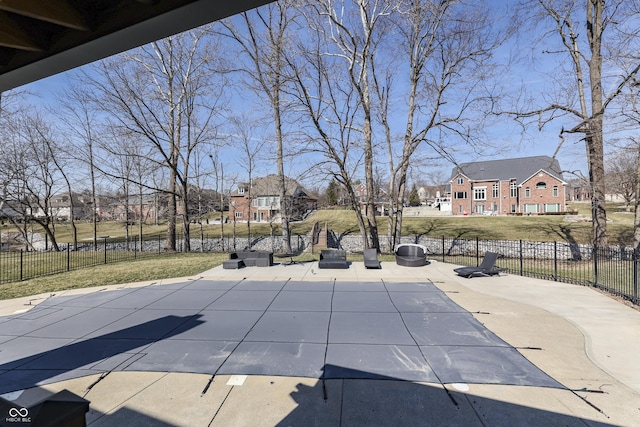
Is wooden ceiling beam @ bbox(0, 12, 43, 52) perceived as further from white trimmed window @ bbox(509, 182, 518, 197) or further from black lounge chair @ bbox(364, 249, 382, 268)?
white trimmed window @ bbox(509, 182, 518, 197)

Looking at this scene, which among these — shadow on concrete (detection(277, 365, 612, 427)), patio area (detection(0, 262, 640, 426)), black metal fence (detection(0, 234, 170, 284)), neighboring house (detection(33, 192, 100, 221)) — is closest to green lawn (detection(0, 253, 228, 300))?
black metal fence (detection(0, 234, 170, 284))

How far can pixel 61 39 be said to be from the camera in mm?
3303

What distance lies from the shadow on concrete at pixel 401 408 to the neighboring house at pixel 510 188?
46.7m

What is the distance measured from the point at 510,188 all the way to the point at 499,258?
1396 inches

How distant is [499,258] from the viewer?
834 inches

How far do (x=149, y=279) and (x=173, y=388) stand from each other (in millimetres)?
8562

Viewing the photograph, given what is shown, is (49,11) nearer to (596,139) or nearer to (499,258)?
(596,139)

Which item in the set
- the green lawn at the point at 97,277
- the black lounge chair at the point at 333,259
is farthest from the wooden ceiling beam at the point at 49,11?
the black lounge chair at the point at 333,259

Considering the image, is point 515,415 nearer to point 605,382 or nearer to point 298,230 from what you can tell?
point 605,382

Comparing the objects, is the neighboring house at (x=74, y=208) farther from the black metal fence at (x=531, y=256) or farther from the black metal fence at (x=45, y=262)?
the black metal fence at (x=531, y=256)

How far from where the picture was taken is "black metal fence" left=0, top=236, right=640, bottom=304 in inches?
442

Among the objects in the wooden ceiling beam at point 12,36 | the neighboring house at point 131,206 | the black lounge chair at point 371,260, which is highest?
the wooden ceiling beam at point 12,36

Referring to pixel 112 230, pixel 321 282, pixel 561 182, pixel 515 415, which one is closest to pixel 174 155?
pixel 321 282

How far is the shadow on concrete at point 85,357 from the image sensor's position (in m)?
4.44
